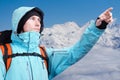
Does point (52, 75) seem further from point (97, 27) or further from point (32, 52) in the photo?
point (97, 27)

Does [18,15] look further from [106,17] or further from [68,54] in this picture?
[106,17]

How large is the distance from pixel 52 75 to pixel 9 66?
1039mm

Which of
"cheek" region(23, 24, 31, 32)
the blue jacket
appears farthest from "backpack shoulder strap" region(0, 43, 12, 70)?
"cheek" region(23, 24, 31, 32)

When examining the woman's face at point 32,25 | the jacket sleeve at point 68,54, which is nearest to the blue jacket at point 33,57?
the jacket sleeve at point 68,54

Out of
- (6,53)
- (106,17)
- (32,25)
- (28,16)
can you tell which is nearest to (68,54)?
(32,25)

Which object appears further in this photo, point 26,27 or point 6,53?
point 26,27

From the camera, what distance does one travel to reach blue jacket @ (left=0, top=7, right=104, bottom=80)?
22.7 feet

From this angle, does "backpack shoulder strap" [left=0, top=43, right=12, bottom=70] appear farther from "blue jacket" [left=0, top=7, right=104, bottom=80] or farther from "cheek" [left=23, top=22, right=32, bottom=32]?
"cheek" [left=23, top=22, right=32, bottom=32]

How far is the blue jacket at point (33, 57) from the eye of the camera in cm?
→ 692

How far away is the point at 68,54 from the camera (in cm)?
763

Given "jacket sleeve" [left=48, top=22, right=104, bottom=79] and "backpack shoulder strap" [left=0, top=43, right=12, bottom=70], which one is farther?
"jacket sleeve" [left=48, top=22, right=104, bottom=79]

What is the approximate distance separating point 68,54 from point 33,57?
0.86 meters

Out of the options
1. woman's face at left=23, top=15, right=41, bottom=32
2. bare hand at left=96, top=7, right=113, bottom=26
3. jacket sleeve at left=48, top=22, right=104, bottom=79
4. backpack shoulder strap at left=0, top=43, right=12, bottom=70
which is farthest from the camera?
woman's face at left=23, top=15, right=41, bottom=32

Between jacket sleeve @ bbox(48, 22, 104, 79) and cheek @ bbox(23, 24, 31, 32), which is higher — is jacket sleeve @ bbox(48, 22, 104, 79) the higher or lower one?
the lower one
